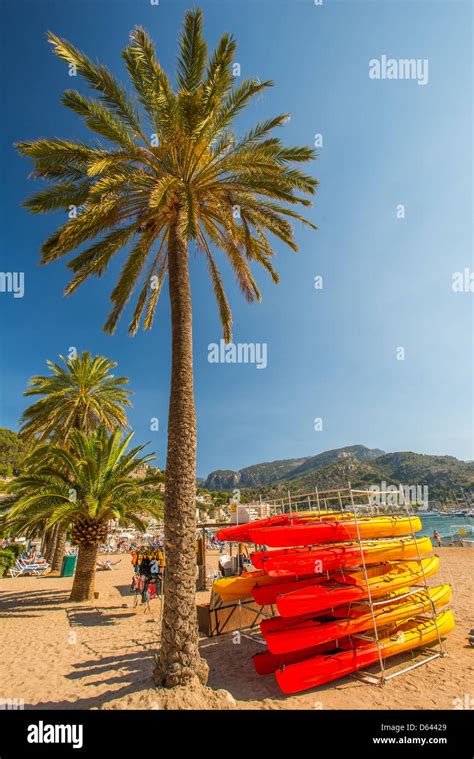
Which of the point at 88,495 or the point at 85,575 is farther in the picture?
the point at 85,575

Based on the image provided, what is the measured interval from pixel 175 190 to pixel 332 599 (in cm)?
953

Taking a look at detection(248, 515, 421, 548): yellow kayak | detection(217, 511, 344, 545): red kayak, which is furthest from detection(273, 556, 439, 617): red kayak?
detection(217, 511, 344, 545): red kayak

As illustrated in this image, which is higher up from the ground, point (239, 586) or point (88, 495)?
point (88, 495)

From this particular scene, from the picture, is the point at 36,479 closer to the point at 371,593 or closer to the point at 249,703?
the point at 249,703

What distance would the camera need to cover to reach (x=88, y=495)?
1400 centimetres

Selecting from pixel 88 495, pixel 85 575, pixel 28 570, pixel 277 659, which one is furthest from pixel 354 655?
pixel 28 570

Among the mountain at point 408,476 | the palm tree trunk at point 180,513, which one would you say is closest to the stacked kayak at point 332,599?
the palm tree trunk at point 180,513

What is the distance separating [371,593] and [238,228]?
9.45 m

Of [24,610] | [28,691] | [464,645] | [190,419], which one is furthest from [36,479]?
[464,645]

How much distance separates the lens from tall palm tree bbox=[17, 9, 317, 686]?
702 centimetres

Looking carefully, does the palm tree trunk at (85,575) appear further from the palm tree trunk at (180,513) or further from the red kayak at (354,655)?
the red kayak at (354,655)

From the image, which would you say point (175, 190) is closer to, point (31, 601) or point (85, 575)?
point (85, 575)

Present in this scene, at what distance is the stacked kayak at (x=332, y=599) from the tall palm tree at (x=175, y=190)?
191cm

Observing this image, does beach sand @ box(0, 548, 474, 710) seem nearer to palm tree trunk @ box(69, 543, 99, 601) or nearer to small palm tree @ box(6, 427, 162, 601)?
palm tree trunk @ box(69, 543, 99, 601)
